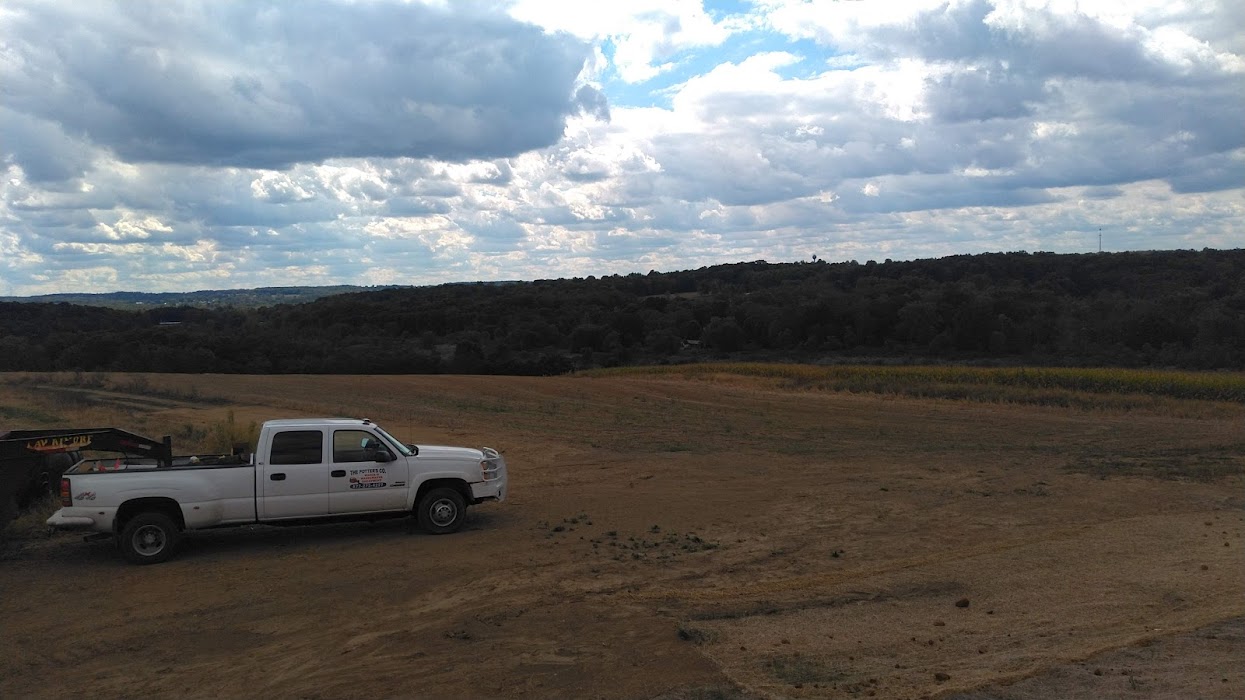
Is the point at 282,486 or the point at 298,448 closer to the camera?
the point at 282,486

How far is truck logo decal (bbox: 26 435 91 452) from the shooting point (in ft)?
38.1

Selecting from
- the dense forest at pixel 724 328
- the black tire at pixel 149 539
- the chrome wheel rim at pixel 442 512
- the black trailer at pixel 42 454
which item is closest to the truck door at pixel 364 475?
the chrome wheel rim at pixel 442 512

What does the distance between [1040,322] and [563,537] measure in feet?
213

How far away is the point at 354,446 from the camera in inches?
481

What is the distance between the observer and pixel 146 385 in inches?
1403

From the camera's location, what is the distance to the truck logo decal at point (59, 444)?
38.1 feet

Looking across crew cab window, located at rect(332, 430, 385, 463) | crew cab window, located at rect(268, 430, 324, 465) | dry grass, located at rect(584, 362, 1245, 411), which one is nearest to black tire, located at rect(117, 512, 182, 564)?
crew cab window, located at rect(268, 430, 324, 465)

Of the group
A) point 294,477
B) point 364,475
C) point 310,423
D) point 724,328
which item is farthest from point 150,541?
point 724,328

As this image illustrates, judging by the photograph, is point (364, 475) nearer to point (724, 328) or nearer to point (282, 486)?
point (282, 486)

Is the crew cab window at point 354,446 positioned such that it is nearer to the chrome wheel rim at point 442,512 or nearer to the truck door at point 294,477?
the truck door at point 294,477

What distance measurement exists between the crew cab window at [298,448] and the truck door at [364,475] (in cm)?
19

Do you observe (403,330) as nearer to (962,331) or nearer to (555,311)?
(555,311)

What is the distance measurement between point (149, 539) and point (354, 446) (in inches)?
101

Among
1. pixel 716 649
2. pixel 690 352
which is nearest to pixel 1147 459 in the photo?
pixel 716 649
